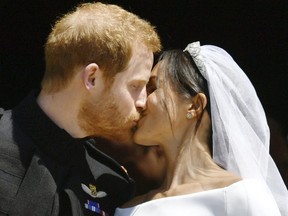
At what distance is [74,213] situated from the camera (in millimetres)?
→ 2262

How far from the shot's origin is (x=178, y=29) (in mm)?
3611

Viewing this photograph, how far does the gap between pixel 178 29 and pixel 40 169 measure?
4.99ft

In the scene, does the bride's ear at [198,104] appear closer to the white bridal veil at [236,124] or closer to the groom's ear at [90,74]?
the white bridal veil at [236,124]

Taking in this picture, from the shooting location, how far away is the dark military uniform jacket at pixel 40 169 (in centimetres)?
223

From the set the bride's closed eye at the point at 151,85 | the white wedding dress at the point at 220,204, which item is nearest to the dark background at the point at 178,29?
the bride's closed eye at the point at 151,85

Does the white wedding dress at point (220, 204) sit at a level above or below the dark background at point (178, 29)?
below

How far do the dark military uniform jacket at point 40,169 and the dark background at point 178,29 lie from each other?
1162mm

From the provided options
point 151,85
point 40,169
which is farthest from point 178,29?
point 40,169

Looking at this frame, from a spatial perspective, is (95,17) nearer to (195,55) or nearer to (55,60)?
(55,60)

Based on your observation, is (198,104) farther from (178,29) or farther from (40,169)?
(178,29)

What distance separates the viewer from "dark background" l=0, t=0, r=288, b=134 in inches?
137

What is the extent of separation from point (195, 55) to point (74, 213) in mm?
748

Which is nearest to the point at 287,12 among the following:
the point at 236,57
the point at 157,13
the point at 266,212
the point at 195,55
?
the point at 236,57

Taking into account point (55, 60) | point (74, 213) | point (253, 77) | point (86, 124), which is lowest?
point (253, 77)
